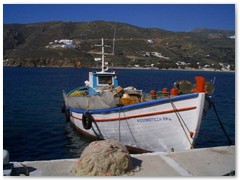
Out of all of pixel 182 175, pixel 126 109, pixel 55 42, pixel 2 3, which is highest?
pixel 55 42

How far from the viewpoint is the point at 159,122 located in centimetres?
890

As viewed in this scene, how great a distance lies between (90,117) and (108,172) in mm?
5581

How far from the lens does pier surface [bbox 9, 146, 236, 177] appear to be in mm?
5824

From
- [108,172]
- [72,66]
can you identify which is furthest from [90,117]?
[72,66]

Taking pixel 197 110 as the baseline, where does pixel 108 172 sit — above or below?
below

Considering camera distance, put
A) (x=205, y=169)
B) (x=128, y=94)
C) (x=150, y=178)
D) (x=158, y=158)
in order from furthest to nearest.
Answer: (x=128, y=94) → (x=158, y=158) → (x=205, y=169) → (x=150, y=178)

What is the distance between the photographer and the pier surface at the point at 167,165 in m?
5.82

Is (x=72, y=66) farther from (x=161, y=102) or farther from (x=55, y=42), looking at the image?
(x=161, y=102)

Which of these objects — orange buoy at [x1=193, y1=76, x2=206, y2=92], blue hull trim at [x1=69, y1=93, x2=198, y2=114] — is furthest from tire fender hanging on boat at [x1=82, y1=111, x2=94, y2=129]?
orange buoy at [x1=193, y1=76, x2=206, y2=92]

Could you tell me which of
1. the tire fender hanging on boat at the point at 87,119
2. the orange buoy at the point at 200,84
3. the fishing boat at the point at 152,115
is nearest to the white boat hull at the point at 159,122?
the fishing boat at the point at 152,115

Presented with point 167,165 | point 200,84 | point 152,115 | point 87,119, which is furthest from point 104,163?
point 87,119

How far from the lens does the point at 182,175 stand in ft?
19.0

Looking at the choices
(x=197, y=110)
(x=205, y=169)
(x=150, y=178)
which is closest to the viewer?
(x=150, y=178)

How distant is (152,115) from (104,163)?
137 inches
